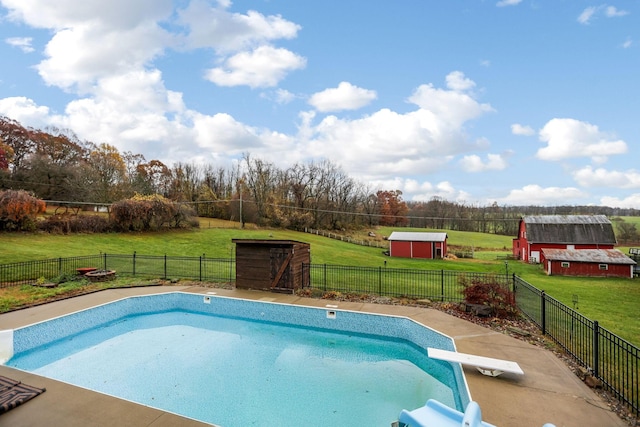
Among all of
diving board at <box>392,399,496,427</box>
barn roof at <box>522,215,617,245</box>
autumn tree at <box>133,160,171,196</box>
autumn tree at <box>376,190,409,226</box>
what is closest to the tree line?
autumn tree at <box>133,160,171,196</box>

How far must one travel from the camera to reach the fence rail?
667 cm

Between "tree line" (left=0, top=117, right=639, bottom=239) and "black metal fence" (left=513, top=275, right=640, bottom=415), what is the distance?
28.8 m

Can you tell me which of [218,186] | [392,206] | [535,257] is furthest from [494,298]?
[392,206]

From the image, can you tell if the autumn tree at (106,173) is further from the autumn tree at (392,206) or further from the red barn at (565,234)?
the red barn at (565,234)

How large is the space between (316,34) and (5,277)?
17136mm

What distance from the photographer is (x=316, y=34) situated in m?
14.5

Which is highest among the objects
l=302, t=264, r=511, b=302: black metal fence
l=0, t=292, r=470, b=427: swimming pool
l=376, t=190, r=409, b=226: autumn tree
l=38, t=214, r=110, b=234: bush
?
l=376, t=190, r=409, b=226: autumn tree

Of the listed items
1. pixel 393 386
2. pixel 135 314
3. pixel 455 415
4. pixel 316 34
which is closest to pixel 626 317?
pixel 393 386

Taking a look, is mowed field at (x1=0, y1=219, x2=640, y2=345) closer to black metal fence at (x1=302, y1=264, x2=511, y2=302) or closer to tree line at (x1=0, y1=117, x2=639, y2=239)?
black metal fence at (x1=302, y1=264, x2=511, y2=302)

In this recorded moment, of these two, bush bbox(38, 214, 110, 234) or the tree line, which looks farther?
the tree line

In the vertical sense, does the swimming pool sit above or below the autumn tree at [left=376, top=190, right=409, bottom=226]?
below

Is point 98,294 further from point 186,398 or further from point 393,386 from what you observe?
point 393,386

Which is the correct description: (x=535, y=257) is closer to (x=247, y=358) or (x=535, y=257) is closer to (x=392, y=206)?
(x=247, y=358)

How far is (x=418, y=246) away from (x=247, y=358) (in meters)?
26.3
